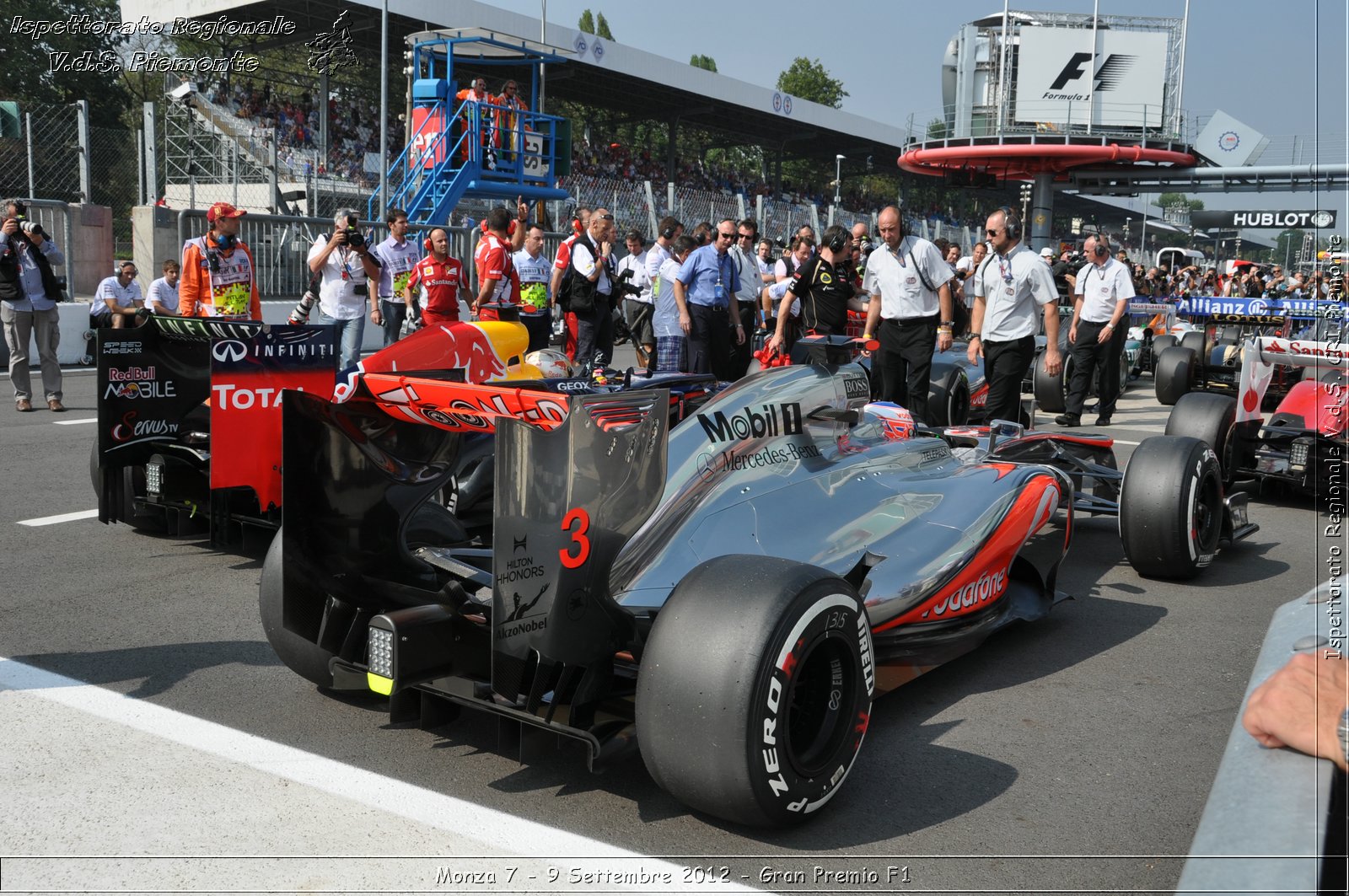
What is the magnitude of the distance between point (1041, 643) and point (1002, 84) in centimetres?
4467

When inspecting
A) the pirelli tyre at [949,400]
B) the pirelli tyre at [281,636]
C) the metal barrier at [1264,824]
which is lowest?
the pirelli tyre at [281,636]

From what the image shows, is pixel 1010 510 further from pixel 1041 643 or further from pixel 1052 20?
pixel 1052 20

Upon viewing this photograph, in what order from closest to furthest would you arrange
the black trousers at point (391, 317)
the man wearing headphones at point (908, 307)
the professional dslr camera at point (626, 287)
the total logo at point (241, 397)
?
the total logo at point (241, 397) → the man wearing headphones at point (908, 307) → the black trousers at point (391, 317) → the professional dslr camera at point (626, 287)

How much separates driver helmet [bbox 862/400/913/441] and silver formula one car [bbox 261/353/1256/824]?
0.47 meters

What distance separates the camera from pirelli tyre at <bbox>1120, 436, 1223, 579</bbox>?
18.2 ft

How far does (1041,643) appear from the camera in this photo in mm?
4836

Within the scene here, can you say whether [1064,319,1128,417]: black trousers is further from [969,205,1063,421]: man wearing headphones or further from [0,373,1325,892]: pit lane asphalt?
[0,373,1325,892]: pit lane asphalt

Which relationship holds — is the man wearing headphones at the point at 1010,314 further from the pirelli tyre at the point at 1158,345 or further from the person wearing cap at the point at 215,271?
the pirelli tyre at the point at 1158,345

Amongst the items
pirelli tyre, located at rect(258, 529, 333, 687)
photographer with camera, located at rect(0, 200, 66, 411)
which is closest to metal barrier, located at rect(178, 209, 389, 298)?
photographer with camera, located at rect(0, 200, 66, 411)

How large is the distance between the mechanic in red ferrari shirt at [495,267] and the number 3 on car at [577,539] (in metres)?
7.34

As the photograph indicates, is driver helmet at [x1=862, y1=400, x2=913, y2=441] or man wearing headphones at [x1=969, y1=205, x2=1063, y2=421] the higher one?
man wearing headphones at [x1=969, y1=205, x2=1063, y2=421]

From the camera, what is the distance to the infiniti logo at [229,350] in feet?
16.5

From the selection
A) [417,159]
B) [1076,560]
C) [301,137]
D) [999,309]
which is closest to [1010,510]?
[1076,560]

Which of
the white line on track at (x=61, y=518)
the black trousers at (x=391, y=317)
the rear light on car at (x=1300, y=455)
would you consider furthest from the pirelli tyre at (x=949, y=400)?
the white line on track at (x=61, y=518)
